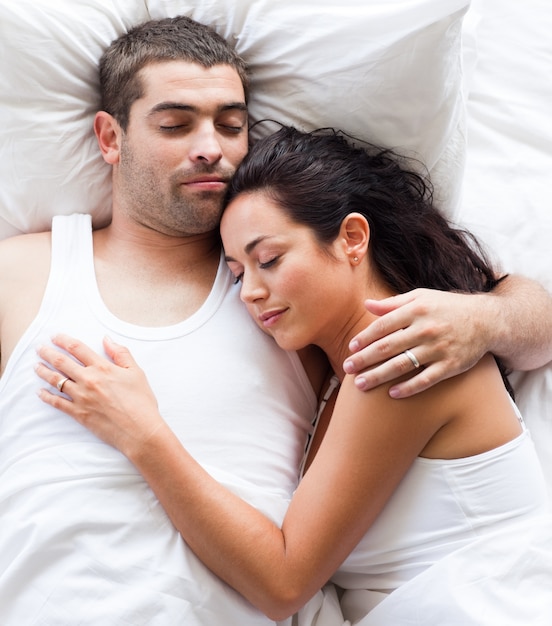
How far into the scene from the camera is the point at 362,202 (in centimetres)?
160

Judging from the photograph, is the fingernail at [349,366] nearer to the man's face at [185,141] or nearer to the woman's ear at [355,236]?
the woman's ear at [355,236]

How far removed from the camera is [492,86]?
2148mm

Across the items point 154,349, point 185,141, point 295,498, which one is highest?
point 185,141

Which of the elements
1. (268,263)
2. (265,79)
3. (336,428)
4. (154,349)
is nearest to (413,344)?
(336,428)

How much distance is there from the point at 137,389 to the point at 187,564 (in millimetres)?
323

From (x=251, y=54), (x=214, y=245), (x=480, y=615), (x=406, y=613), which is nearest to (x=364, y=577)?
(x=406, y=613)

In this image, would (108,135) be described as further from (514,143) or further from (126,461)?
(514,143)

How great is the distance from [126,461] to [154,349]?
0.24 m

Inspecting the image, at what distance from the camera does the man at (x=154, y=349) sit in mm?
1390

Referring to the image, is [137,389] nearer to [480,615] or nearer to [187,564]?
[187,564]

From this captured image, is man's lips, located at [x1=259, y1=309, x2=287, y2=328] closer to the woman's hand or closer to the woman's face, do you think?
the woman's face

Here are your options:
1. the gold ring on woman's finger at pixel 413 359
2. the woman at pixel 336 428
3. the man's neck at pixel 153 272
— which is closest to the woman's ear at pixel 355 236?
the woman at pixel 336 428

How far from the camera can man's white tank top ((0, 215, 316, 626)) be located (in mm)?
1383

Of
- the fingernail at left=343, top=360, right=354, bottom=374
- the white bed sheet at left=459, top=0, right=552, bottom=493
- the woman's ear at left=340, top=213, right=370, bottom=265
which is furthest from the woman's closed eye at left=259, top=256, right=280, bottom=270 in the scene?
the white bed sheet at left=459, top=0, right=552, bottom=493
